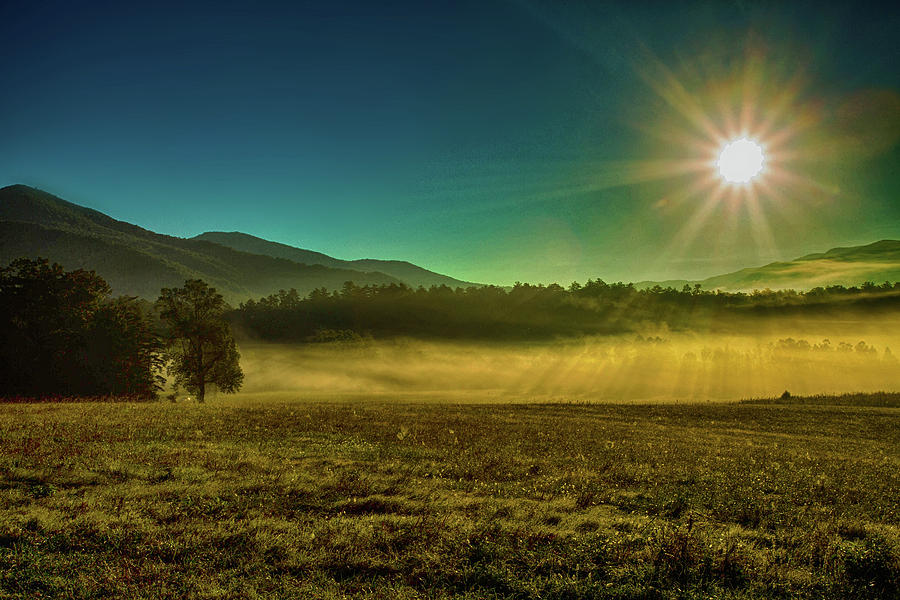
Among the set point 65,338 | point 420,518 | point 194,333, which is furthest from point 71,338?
point 420,518

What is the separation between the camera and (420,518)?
39.0 ft

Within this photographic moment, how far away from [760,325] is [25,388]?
224016 mm

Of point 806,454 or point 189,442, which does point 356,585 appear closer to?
point 189,442

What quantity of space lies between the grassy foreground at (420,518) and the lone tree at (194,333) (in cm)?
3788

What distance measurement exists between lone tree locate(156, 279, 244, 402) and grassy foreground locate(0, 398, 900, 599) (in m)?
37.9

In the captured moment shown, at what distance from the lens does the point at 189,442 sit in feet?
68.2

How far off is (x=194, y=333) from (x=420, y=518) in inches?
2289

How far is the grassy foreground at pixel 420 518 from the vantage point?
29.1 feet

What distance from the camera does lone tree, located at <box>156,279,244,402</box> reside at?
60.9 metres

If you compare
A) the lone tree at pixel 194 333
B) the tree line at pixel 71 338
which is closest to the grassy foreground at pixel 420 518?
the tree line at pixel 71 338

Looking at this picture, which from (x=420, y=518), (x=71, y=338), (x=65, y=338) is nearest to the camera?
(x=420, y=518)

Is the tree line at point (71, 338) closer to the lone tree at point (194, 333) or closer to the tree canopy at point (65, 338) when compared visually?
the tree canopy at point (65, 338)

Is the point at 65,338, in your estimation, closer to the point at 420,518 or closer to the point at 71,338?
the point at 71,338

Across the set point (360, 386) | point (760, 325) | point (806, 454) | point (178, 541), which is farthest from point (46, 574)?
point (760, 325)
